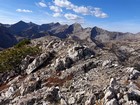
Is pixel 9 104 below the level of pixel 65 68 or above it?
below

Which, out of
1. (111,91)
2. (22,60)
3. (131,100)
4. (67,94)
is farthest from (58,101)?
(22,60)

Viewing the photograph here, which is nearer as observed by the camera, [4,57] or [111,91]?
[111,91]

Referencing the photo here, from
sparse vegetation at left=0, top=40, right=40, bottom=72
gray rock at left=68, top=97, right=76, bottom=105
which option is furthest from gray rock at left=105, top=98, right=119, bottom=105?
sparse vegetation at left=0, top=40, right=40, bottom=72

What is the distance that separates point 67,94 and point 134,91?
551 inches

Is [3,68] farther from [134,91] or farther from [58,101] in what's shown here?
[134,91]

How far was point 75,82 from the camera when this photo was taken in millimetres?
59969

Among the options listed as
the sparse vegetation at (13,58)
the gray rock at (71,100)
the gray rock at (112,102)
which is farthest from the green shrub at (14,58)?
the gray rock at (112,102)

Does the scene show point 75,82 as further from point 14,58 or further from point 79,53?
point 14,58

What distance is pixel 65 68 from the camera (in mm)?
75188

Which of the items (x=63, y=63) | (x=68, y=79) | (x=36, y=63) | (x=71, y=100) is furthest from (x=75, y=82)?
(x=36, y=63)

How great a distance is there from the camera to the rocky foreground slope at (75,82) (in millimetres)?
48406

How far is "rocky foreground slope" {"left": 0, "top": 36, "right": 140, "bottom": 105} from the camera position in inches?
1906

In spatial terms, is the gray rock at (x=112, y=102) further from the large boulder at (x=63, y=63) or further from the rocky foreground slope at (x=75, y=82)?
the large boulder at (x=63, y=63)

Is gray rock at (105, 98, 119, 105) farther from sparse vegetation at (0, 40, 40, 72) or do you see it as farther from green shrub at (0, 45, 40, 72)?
green shrub at (0, 45, 40, 72)
